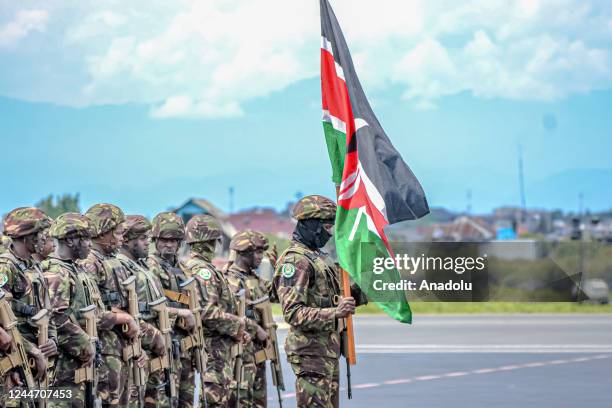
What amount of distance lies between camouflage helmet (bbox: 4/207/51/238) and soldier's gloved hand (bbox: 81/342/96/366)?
0.86m

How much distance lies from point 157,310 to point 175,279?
81 centimetres

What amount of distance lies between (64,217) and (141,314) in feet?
4.02

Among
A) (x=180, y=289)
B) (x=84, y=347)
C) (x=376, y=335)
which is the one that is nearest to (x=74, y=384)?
(x=84, y=347)

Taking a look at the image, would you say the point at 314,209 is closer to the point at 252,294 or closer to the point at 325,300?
the point at 325,300

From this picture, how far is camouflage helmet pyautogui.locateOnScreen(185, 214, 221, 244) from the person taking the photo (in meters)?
12.3

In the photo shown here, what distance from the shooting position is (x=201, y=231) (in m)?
12.3

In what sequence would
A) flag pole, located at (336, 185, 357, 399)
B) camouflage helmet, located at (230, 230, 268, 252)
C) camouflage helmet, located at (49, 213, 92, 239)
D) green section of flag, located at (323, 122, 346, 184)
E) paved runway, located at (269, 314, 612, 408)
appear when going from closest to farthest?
camouflage helmet, located at (49, 213, 92, 239) → flag pole, located at (336, 185, 357, 399) → green section of flag, located at (323, 122, 346, 184) → camouflage helmet, located at (230, 230, 268, 252) → paved runway, located at (269, 314, 612, 408)

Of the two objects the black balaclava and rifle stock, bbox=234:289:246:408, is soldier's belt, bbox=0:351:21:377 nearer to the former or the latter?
the black balaclava

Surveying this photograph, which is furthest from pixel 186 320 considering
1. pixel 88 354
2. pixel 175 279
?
pixel 88 354

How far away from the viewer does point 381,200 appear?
1117 cm

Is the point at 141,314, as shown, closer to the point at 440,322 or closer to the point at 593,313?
the point at 440,322

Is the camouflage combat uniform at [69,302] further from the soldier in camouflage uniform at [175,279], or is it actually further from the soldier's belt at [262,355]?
the soldier's belt at [262,355]

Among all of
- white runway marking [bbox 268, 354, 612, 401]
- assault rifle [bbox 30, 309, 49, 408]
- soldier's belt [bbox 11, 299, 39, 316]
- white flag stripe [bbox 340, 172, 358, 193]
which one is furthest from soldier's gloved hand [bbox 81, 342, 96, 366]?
white runway marking [bbox 268, 354, 612, 401]

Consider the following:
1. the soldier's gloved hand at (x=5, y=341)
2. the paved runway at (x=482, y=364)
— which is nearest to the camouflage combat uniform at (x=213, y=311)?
the soldier's gloved hand at (x=5, y=341)
